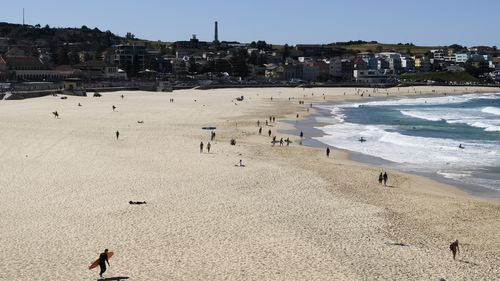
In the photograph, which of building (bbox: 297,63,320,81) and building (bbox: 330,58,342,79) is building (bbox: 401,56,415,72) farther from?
building (bbox: 297,63,320,81)

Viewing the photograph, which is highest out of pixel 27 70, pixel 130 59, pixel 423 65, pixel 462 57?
pixel 462 57

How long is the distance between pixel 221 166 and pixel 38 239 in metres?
11.9

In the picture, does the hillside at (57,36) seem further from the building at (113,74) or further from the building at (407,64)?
the building at (407,64)

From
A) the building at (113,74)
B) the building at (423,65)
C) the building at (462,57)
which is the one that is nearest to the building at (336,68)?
the building at (423,65)

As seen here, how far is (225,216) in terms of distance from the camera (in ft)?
59.8

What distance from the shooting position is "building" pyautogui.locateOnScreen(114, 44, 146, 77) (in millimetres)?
109562

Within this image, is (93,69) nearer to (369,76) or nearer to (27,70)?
(27,70)

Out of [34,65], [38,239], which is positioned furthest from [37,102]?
[38,239]

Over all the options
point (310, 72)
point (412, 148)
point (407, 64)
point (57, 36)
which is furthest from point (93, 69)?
point (407, 64)

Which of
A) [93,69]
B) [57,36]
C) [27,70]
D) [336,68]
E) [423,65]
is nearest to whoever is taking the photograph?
[27,70]

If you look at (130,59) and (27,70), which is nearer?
(27,70)

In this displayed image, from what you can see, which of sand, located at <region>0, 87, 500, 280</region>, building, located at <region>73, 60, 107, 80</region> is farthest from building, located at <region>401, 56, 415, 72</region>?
sand, located at <region>0, 87, 500, 280</region>

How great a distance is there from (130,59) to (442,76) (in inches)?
2925

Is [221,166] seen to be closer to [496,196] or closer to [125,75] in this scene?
[496,196]
